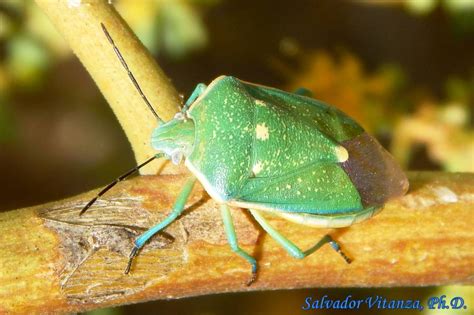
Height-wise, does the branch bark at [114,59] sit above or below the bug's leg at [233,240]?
above

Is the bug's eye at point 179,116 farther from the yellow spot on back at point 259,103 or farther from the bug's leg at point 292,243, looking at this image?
the bug's leg at point 292,243

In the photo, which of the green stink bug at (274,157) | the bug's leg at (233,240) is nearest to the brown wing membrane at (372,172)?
the green stink bug at (274,157)

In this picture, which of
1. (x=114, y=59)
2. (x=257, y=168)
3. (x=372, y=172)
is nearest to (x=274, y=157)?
(x=257, y=168)

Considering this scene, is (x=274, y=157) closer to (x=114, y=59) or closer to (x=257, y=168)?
(x=257, y=168)

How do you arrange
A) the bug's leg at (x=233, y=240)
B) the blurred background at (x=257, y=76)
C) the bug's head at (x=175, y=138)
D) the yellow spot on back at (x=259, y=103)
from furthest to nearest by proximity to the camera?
the blurred background at (x=257, y=76) → the yellow spot on back at (x=259, y=103) → the bug's head at (x=175, y=138) → the bug's leg at (x=233, y=240)

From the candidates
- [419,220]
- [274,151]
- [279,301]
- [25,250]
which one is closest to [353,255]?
[419,220]

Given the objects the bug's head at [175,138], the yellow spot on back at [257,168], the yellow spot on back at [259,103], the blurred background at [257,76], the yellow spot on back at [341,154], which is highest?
the yellow spot on back at [259,103]

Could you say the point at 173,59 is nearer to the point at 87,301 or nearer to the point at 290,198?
the point at 290,198
